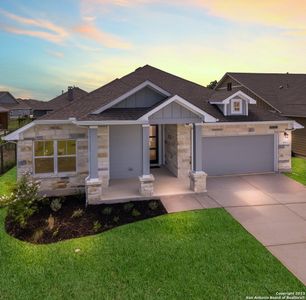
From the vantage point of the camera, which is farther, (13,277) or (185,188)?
(185,188)

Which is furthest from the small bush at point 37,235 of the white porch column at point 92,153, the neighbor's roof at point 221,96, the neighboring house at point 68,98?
the neighboring house at point 68,98

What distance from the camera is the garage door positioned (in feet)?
47.5

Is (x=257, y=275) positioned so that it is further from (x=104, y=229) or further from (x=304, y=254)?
(x=104, y=229)

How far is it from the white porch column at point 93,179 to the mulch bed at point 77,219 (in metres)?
0.35

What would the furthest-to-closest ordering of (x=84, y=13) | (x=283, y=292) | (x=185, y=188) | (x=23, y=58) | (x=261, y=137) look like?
(x=23, y=58) < (x=261, y=137) < (x=84, y=13) < (x=185, y=188) < (x=283, y=292)

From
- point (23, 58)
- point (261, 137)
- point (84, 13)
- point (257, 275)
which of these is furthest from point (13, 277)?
point (23, 58)

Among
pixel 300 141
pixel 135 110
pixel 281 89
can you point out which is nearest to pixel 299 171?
pixel 300 141

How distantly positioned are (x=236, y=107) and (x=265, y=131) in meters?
1.96

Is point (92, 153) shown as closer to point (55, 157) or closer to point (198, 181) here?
point (55, 157)

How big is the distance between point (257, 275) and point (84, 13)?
12842 mm

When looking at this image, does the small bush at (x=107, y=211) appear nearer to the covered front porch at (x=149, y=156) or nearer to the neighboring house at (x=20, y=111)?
the covered front porch at (x=149, y=156)

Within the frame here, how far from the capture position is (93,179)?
10.8m

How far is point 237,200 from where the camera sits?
10812 millimetres

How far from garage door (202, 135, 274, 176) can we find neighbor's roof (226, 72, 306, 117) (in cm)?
663
